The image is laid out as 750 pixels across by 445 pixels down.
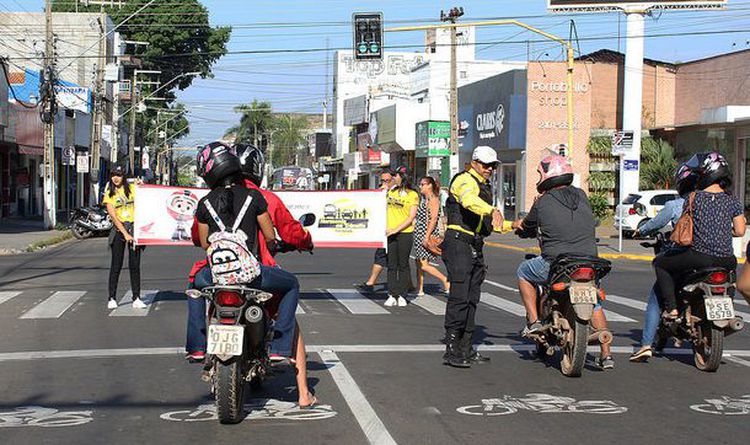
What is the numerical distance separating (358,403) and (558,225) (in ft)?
8.02

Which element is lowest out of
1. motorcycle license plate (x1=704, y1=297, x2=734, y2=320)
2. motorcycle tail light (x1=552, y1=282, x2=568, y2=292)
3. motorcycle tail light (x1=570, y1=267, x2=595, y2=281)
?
motorcycle license plate (x1=704, y1=297, x2=734, y2=320)

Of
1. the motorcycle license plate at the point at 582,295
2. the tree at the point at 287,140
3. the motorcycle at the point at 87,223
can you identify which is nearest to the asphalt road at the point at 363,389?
the motorcycle license plate at the point at 582,295

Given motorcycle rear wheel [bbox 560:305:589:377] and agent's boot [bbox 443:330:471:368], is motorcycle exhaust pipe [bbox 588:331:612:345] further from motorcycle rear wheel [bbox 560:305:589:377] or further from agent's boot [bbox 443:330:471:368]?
agent's boot [bbox 443:330:471:368]

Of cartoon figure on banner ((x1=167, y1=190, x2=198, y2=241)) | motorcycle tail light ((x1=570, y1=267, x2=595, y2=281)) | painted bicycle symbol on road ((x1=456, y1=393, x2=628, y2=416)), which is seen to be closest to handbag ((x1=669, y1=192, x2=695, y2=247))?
motorcycle tail light ((x1=570, y1=267, x2=595, y2=281))

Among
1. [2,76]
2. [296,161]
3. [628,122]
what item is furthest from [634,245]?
[296,161]

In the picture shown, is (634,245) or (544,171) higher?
(544,171)

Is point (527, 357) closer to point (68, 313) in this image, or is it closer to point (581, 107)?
point (68, 313)

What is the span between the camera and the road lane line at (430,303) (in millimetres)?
13269

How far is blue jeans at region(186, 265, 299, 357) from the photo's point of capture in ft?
22.2

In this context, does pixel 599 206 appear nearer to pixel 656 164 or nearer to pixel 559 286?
pixel 656 164

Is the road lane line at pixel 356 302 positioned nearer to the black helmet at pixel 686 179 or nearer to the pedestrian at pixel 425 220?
the pedestrian at pixel 425 220

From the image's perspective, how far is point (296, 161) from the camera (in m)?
118

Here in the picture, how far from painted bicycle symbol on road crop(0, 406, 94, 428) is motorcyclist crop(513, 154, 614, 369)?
3.90 meters

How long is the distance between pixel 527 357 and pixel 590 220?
163 centimetres
